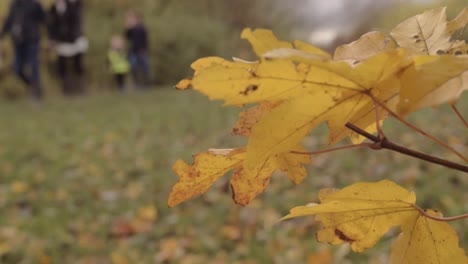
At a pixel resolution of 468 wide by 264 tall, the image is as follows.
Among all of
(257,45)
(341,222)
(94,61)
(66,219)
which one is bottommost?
(94,61)

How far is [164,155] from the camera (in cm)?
499

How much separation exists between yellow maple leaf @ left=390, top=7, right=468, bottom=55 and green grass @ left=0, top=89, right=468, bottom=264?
1.37 m

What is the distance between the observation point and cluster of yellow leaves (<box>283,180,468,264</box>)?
480 mm

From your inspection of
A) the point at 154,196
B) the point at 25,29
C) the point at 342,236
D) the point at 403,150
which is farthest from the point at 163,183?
the point at 25,29

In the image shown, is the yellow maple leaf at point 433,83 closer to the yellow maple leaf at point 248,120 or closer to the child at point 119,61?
the yellow maple leaf at point 248,120

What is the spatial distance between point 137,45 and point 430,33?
1018 cm

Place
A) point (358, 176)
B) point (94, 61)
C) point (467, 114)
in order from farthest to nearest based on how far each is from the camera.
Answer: point (94, 61)
point (467, 114)
point (358, 176)

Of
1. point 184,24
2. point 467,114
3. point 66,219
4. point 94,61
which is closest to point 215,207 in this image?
point 66,219

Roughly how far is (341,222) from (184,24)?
1278cm

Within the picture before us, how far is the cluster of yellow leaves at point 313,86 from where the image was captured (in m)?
0.36

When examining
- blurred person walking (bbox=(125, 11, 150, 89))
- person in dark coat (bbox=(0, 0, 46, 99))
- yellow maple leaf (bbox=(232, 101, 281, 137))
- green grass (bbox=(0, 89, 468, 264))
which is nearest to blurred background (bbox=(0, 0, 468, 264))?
green grass (bbox=(0, 89, 468, 264))

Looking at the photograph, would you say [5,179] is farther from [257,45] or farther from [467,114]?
[257,45]

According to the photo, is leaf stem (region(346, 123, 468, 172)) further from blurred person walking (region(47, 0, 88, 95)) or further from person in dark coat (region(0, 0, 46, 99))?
blurred person walking (region(47, 0, 88, 95))

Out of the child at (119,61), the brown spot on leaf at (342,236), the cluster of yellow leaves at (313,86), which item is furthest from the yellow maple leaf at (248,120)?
the child at (119,61)
